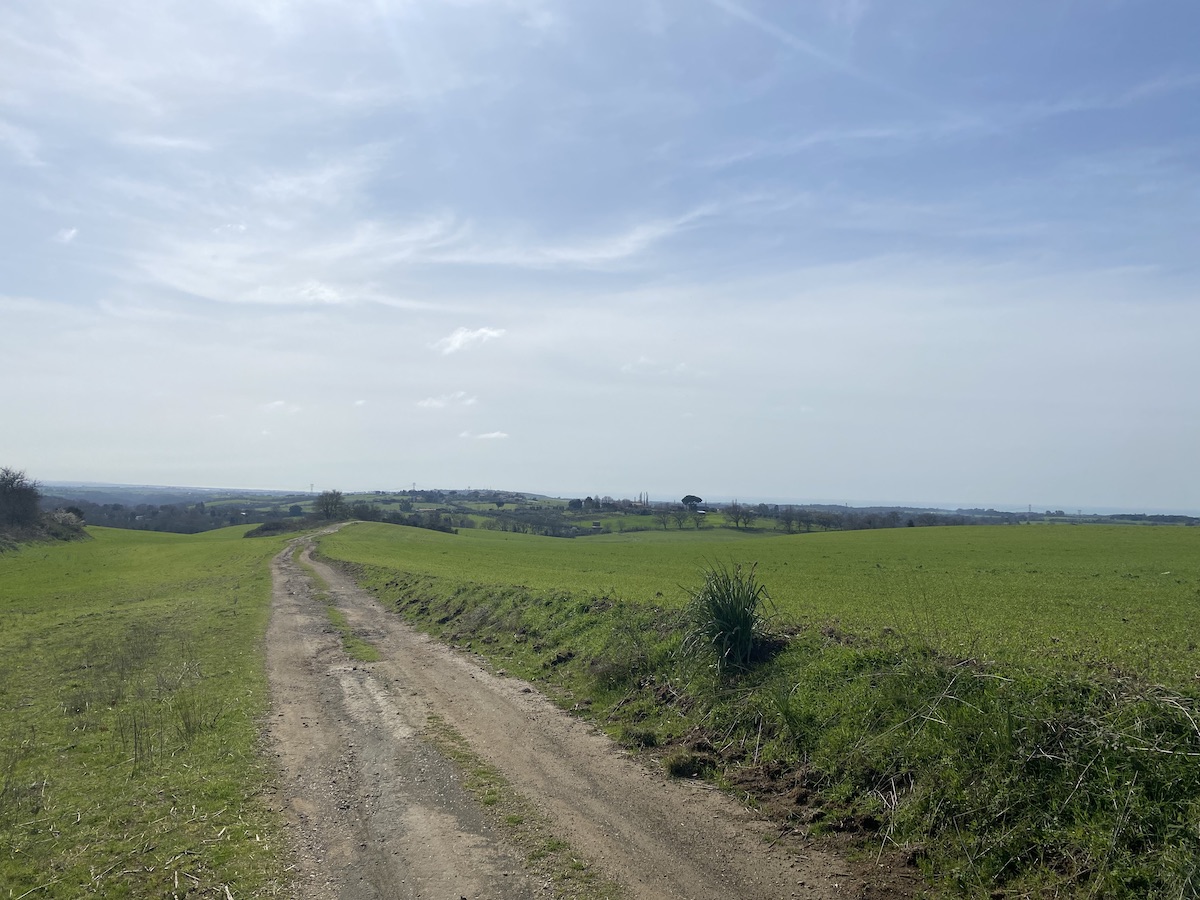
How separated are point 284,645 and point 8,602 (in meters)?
28.5

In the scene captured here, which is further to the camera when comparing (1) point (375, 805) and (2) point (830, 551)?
(2) point (830, 551)

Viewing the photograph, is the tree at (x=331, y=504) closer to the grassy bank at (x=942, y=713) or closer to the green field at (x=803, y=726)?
the green field at (x=803, y=726)

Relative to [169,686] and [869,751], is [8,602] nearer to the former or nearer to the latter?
[169,686]

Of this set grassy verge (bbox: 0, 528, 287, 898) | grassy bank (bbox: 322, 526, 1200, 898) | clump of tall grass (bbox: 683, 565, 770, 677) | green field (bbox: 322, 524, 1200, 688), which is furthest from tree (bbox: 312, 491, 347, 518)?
clump of tall grass (bbox: 683, 565, 770, 677)

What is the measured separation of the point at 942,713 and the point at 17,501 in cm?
11068

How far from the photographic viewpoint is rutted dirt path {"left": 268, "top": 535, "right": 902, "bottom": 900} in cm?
740

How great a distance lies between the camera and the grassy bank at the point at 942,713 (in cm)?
700

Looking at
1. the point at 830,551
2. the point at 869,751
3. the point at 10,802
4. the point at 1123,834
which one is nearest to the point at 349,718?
the point at 10,802

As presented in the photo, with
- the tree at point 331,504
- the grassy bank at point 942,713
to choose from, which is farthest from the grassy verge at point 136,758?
the tree at point 331,504

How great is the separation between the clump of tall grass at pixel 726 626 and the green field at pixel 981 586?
2986 millimetres

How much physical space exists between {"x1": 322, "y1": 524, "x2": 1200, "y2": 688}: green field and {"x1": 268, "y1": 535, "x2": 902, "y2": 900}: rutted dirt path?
5896mm

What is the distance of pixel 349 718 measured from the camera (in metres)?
13.6

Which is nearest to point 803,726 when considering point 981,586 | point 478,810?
point 478,810

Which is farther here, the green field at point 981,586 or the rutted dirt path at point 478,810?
the green field at point 981,586
